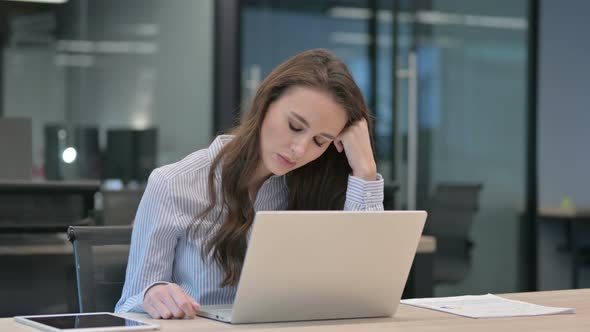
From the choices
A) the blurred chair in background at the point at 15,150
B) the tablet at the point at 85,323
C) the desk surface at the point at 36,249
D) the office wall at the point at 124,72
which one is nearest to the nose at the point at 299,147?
the tablet at the point at 85,323

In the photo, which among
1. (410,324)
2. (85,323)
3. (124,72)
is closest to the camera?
(85,323)

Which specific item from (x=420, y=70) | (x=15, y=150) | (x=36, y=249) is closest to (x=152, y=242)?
(x=36, y=249)

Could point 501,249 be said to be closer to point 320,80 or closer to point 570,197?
point 570,197

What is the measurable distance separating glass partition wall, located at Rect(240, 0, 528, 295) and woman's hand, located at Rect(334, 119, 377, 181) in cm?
408

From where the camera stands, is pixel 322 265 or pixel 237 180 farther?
pixel 237 180

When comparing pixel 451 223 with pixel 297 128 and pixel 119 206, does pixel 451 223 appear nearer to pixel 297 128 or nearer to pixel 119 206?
pixel 119 206

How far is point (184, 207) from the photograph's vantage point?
2074 mm

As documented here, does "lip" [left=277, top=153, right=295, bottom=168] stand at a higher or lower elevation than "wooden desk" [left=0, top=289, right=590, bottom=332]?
higher

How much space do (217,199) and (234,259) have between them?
0.48 ft

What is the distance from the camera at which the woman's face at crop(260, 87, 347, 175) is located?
80.5 inches

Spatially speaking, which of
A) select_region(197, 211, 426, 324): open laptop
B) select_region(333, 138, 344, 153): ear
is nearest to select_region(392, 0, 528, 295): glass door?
select_region(333, 138, 344, 153): ear

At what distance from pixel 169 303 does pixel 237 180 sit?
406mm

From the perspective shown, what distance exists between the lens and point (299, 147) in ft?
6.63

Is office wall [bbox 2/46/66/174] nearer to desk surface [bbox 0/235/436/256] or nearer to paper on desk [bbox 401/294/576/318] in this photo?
desk surface [bbox 0/235/436/256]
